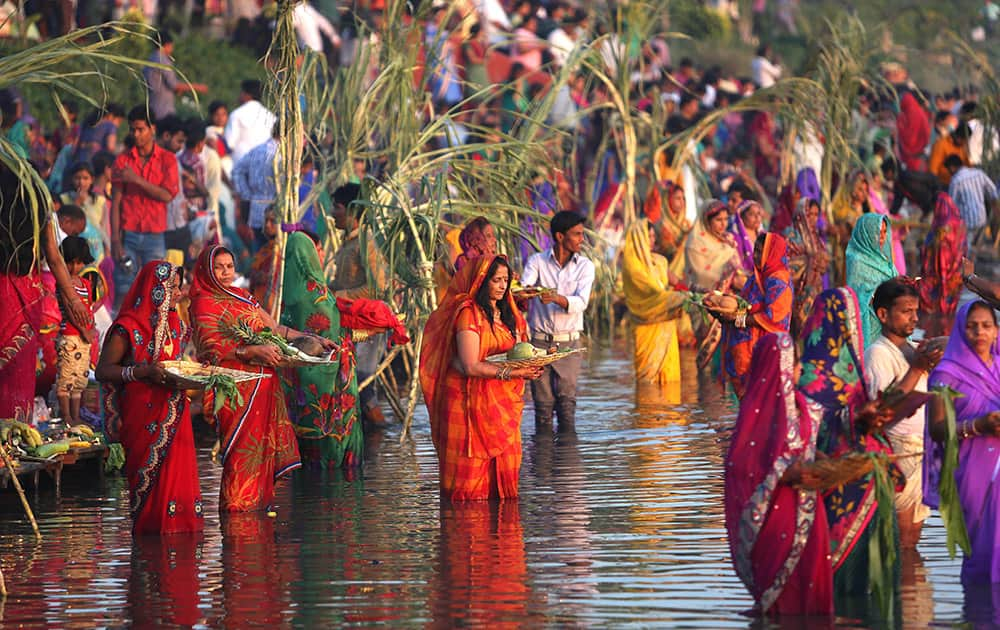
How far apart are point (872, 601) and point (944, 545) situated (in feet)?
5.23

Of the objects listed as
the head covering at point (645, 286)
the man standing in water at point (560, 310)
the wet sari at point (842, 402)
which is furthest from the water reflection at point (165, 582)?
the head covering at point (645, 286)

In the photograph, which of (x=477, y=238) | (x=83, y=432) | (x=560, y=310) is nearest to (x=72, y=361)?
(x=83, y=432)

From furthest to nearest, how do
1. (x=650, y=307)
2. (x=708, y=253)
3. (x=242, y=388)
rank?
(x=708, y=253) < (x=650, y=307) < (x=242, y=388)

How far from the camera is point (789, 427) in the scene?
7789mm

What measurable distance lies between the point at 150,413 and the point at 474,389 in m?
1.81

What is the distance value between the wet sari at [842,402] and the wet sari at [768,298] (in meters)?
5.77

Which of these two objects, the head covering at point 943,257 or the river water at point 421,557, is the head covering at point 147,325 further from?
the head covering at point 943,257

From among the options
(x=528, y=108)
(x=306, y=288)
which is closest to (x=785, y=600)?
(x=306, y=288)

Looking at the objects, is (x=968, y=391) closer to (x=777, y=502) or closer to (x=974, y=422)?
(x=974, y=422)

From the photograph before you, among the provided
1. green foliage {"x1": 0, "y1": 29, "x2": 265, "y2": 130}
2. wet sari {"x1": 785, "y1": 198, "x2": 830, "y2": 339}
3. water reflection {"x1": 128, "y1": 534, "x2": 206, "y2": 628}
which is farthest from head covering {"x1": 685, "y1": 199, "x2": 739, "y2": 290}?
green foliage {"x1": 0, "y1": 29, "x2": 265, "y2": 130}

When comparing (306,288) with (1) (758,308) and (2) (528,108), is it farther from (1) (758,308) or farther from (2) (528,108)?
(2) (528,108)

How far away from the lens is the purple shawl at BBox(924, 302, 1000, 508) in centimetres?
858

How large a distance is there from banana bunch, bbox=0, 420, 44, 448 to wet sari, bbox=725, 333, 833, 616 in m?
3.46

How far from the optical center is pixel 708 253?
1728cm
